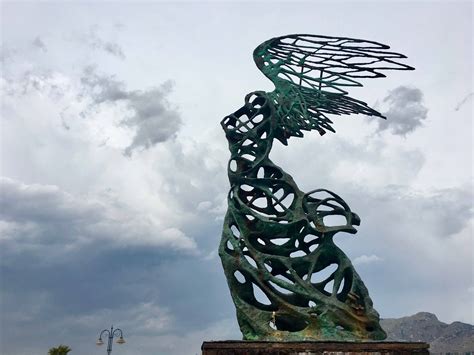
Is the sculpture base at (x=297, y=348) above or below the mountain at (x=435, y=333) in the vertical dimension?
below

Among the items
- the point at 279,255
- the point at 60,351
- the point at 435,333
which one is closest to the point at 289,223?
the point at 279,255

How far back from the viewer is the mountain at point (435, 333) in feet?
194

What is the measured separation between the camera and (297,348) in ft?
41.4

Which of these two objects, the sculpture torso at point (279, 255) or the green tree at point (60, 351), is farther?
the green tree at point (60, 351)

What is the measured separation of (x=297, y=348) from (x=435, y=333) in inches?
2516

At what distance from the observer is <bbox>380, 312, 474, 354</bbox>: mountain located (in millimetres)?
59000

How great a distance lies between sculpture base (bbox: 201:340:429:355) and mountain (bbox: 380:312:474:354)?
4647 centimetres

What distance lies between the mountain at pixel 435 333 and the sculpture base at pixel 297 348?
46.5m

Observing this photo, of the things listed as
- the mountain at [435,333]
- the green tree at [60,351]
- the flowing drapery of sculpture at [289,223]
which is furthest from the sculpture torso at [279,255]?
the mountain at [435,333]

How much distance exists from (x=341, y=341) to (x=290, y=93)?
8491mm

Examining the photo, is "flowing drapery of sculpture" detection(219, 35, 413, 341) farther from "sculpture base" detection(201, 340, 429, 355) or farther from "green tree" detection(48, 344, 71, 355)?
"green tree" detection(48, 344, 71, 355)

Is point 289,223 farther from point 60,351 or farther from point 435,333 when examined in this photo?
point 435,333

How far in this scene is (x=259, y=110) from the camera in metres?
17.2

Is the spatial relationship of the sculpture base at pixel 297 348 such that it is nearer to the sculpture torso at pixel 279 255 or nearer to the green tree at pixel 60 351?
the sculpture torso at pixel 279 255
